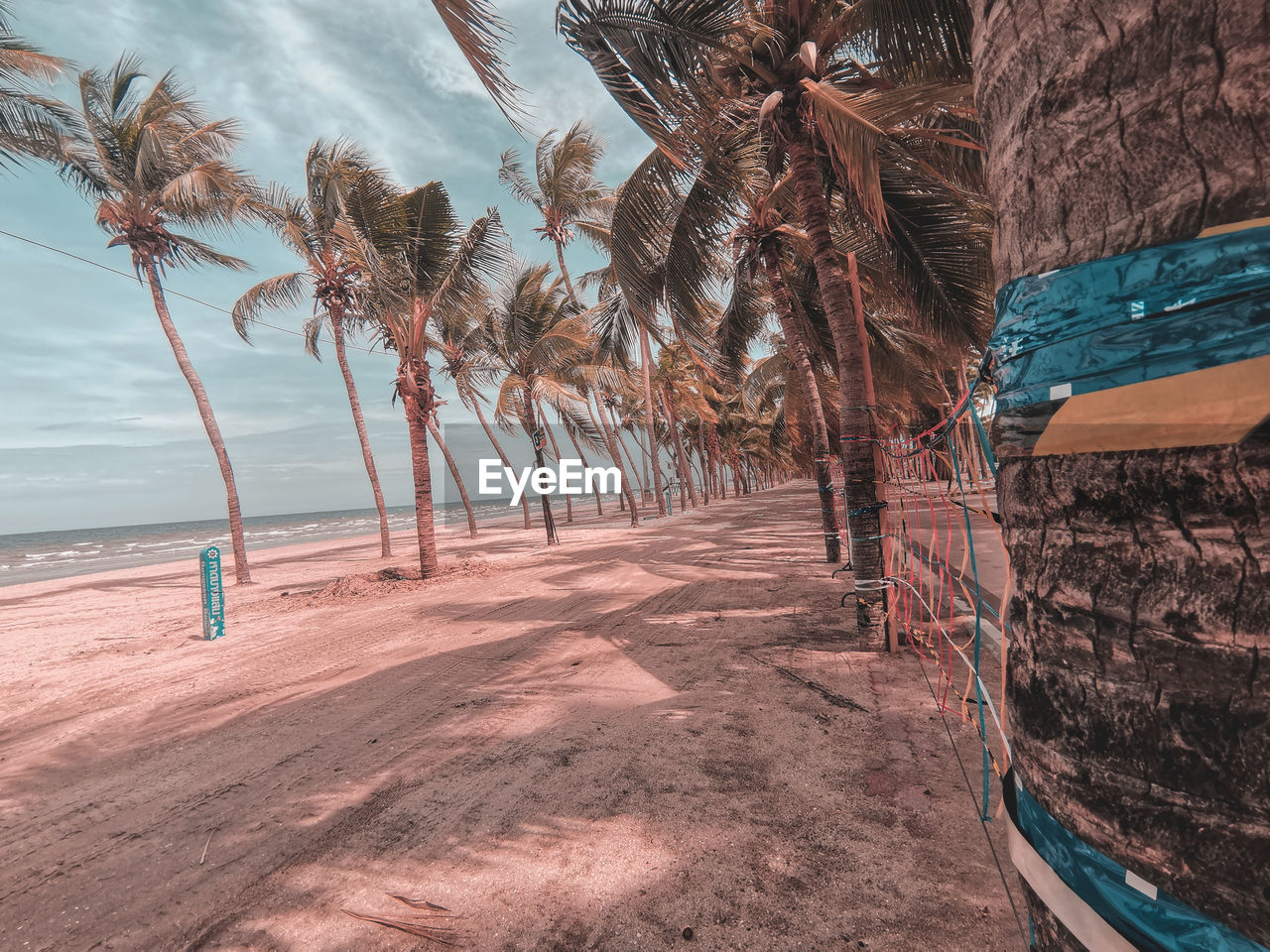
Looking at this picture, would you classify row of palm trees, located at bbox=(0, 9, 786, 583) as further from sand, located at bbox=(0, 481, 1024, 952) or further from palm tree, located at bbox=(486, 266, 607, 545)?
sand, located at bbox=(0, 481, 1024, 952)

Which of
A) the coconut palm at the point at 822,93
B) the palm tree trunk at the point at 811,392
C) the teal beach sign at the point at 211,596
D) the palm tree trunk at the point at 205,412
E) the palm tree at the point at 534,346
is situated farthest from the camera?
the palm tree at the point at 534,346

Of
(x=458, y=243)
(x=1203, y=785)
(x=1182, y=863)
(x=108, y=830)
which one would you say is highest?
(x=458, y=243)

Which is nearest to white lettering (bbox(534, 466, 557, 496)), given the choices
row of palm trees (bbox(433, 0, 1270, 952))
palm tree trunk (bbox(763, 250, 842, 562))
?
palm tree trunk (bbox(763, 250, 842, 562))

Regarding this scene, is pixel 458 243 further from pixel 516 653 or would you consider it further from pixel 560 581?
pixel 516 653

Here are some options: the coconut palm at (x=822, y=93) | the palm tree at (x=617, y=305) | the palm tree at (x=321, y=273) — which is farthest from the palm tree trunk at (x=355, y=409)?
the coconut palm at (x=822, y=93)

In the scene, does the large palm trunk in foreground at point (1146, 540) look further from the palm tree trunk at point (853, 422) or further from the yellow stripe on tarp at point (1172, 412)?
the palm tree trunk at point (853, 422)

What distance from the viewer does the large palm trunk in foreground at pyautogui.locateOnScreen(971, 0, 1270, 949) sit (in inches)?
26.7

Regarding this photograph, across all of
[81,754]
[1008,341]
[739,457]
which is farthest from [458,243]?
[739,457]

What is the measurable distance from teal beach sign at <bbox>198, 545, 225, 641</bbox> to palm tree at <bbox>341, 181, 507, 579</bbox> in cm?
313

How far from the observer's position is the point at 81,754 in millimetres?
3666

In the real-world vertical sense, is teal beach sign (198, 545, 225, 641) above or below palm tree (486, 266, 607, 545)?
Result: below

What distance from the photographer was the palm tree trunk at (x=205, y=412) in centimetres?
1219

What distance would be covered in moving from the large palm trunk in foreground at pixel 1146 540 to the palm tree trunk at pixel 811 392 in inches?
309

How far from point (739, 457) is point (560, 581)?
39.7m
